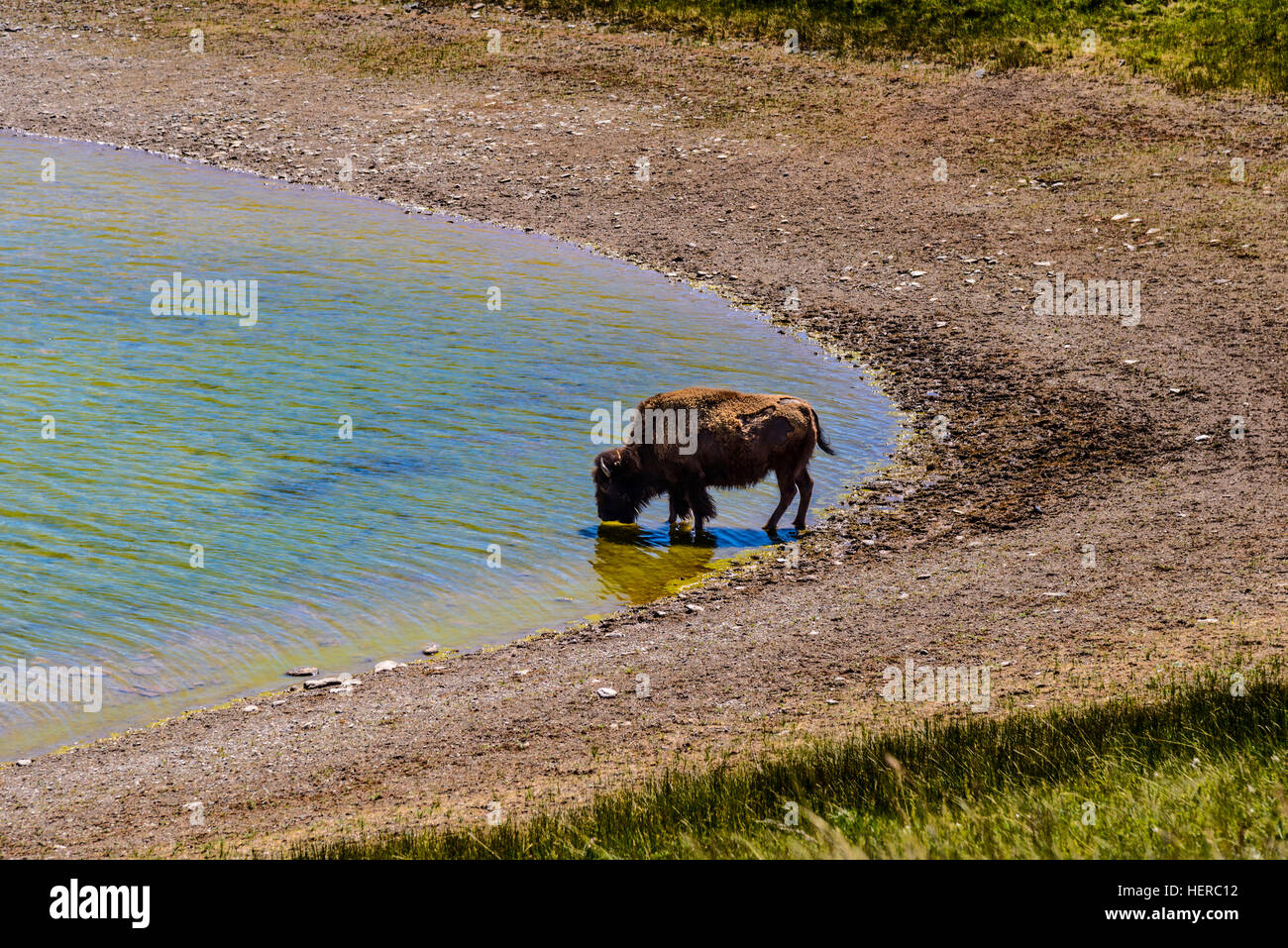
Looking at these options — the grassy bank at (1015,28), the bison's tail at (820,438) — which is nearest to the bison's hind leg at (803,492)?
the bison's tail at (820,438)

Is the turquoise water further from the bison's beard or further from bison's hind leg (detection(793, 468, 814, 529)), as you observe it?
bison's hind leg (detection(793, 468, 814, 529))

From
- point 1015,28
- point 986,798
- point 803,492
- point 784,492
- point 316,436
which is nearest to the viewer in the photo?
point 986,798

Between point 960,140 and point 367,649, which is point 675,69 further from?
point 367,649

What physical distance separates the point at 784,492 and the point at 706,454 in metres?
1.01

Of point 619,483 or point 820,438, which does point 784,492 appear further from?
point 619,483

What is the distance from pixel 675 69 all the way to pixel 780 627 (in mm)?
25798

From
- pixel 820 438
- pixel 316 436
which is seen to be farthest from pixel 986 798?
pixel 316 436

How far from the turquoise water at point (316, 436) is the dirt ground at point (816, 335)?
1114mm

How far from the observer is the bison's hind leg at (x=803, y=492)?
15703 mm

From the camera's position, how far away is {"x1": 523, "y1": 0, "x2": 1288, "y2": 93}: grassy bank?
33938 mm

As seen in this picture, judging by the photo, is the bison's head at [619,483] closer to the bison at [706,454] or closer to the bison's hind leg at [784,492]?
the bison at [706,454]

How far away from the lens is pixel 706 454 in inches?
615

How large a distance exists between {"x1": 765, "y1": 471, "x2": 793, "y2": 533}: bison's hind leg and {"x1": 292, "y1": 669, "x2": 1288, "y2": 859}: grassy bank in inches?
233

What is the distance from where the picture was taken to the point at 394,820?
8.88 m
